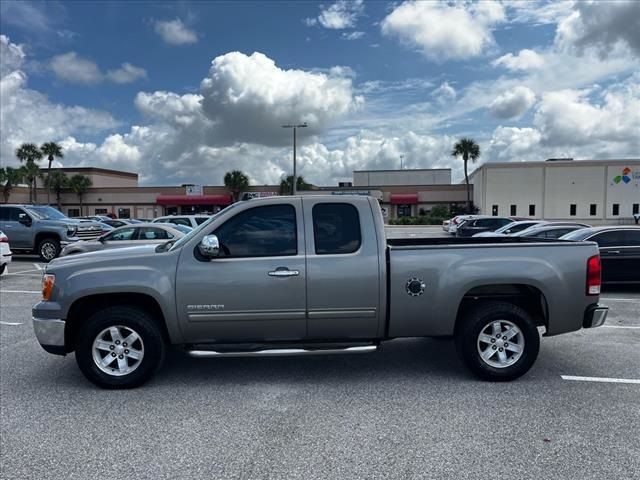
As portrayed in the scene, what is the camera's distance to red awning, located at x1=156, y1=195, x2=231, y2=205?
200 feet

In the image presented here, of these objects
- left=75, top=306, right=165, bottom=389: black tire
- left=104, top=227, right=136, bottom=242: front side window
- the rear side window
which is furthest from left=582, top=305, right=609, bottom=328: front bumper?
left=104, top=227, right=136, bottom=242: front side window

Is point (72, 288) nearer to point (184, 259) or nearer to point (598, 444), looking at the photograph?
point (184, 259)

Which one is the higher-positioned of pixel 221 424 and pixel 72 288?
pixel 72 288

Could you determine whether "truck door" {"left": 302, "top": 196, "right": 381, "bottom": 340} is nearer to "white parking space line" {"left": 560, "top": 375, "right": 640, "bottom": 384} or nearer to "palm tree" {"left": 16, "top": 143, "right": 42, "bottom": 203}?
"white parking space line" {"left": 560, "top": 375, "right": 640, "bottom": 384}

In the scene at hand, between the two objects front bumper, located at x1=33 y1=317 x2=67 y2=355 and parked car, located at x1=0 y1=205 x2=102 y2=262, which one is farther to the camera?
parked car, located at x1=0 y1=205 x2=102 y2=262

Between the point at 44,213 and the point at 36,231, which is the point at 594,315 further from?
the point at 44,213

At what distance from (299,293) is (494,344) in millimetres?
2045

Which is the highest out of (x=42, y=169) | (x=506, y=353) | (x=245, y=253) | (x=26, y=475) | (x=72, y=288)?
(x=42, y=169)

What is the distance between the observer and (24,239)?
15617 millimetres

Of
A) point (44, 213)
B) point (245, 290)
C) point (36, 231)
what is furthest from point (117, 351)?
point (44, 213)

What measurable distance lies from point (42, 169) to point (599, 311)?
3120 inches

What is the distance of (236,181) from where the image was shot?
6028 cm

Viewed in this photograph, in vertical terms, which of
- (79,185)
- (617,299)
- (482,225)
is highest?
(79,185)

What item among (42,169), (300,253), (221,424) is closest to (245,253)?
(300,253)
